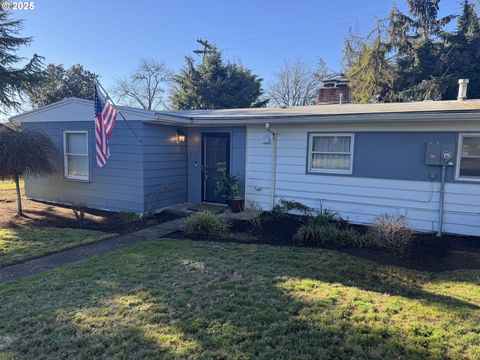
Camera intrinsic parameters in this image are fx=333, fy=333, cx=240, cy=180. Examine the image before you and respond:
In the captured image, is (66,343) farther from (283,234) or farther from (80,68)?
(80,68)

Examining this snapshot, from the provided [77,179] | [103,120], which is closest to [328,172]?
[103,120]

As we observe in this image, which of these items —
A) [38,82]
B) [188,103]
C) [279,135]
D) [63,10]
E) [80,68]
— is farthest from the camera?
[80,68]

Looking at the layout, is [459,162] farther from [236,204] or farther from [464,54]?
[464,54]

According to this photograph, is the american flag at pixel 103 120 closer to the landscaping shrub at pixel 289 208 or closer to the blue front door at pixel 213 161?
the blue front door at pixel 213 161

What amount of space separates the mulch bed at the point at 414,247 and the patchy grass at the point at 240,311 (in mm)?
394

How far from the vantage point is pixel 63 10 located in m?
12.9

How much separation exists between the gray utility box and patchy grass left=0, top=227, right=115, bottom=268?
6618 millimetres

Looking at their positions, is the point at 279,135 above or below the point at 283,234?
above

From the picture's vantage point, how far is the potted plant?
851 centimetres

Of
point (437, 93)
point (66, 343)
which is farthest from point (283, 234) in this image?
point (437, 93)

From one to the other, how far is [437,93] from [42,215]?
1703 centimetres

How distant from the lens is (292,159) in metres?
8.17

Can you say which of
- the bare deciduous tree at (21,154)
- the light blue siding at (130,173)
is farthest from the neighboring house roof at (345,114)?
the bare deciduous tree at (21,154)

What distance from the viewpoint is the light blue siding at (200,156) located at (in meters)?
8.88
